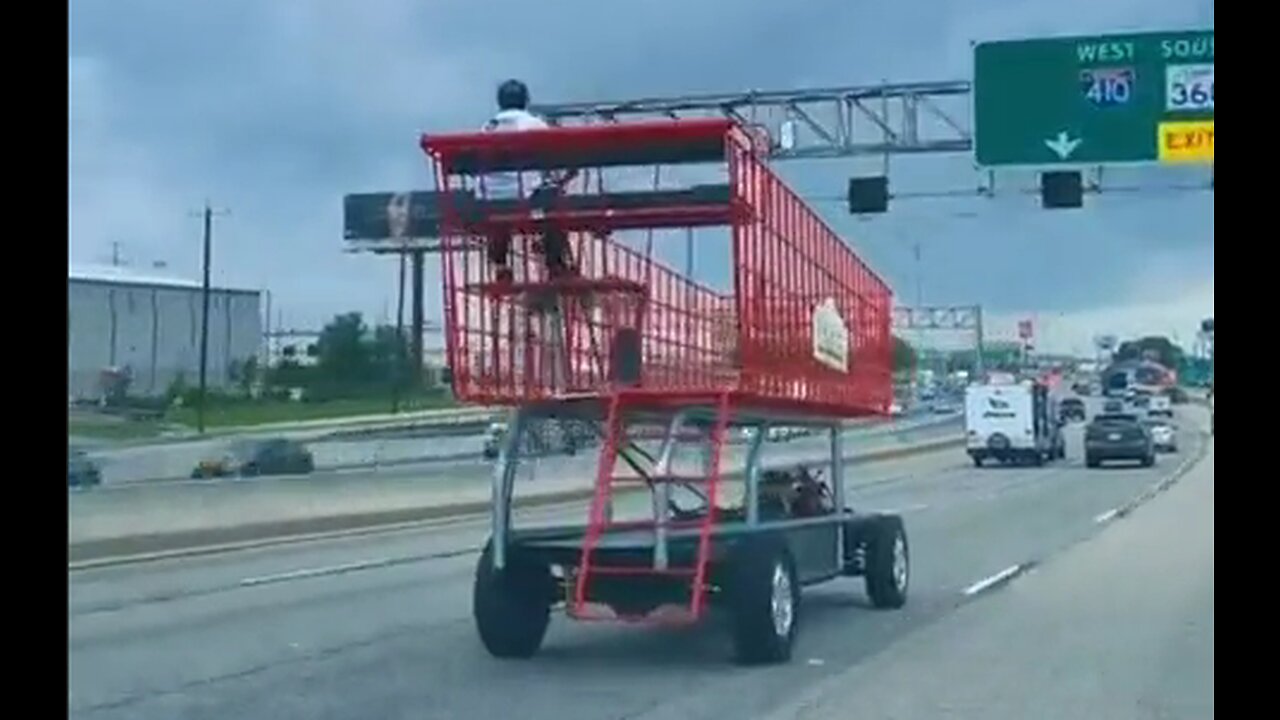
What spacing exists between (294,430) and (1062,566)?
4168 centimetres

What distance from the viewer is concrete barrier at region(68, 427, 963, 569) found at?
3045 centimetres

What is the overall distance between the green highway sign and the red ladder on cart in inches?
870

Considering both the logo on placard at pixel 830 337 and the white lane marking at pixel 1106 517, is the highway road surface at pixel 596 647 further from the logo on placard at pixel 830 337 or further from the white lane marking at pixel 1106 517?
the white lane marking at pixel 1106 517

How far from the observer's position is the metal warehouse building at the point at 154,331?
59.6 metres

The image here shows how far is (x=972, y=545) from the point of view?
31.6m

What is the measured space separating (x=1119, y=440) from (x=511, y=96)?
2110 inches

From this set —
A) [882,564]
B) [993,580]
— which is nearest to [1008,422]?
[993,580]

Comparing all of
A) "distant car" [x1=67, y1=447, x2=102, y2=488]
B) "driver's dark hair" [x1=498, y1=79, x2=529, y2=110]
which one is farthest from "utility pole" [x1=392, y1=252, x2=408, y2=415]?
"driver's dark hair" [x1=498, y1=79, x2=529, y2=110]

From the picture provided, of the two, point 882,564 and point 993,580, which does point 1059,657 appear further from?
point 993,580

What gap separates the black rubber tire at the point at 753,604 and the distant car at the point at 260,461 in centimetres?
3039

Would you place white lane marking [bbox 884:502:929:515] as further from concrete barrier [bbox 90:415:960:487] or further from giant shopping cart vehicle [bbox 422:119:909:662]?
giant shopping cart vehicle [bbox 422:119:909:662]
